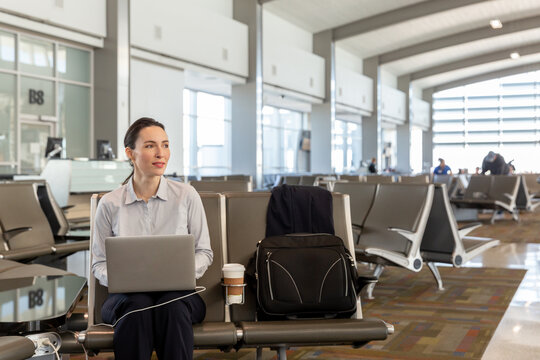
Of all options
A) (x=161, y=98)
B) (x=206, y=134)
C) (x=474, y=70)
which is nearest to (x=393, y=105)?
(x=474, y=70)

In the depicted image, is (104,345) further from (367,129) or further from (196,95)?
(367,129)

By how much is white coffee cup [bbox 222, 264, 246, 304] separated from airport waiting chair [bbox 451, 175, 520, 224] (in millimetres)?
10295

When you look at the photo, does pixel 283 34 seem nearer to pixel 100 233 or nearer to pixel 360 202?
pixel 360 202

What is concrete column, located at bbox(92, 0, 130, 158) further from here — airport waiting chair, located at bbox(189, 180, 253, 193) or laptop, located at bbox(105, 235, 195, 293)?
laptop, located at bbox(105, 235, 195, 293)

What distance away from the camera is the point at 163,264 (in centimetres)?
247

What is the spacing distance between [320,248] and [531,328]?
2098 millimetres

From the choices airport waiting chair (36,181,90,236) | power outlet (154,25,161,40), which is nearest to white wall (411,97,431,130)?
power outlet (154,25,161,40)

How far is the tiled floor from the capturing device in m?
3.70

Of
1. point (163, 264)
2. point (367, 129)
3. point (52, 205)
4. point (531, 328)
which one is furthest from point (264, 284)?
point (367, 129)

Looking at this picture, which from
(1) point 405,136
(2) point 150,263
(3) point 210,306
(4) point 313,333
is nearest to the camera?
(2) point 150,263

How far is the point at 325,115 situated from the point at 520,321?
18.1 m

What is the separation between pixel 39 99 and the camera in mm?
12156

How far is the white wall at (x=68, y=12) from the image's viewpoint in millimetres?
10734

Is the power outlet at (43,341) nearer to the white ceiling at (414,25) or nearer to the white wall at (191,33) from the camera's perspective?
the white wall at (191,33)
